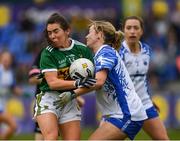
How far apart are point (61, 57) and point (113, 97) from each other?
86cm

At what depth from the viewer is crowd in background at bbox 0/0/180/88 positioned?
23.0 m

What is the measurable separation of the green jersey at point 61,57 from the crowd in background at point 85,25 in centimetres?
1249

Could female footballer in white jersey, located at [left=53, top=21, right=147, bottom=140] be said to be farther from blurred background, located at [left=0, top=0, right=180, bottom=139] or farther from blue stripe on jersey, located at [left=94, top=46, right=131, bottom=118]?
blurred background, located at [left=0, top=0, right=180, bottom=139]

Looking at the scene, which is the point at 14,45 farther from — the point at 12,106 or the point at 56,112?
the point at 56,112

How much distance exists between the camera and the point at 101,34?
9.44 m

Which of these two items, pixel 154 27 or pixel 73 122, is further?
pixel 154 27

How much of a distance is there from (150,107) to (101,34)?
6.96 ft

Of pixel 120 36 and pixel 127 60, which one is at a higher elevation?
pixel 120 36

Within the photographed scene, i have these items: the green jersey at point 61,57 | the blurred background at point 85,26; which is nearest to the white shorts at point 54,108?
the green jersey at point 61,57

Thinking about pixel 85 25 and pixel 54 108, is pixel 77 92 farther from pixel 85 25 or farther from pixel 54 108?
pixel 85 25

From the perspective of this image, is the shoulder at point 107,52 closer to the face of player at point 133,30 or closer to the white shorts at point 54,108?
the white shorts at point 54,108

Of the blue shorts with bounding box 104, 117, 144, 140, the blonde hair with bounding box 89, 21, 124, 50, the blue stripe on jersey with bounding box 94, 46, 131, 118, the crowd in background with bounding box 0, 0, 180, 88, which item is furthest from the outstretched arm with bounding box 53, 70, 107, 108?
the crowd in background with bounding box 0, 0, 180, 88

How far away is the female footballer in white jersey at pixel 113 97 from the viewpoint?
9.08 meters

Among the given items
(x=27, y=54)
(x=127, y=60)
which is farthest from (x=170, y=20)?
(x=127, y=60)
